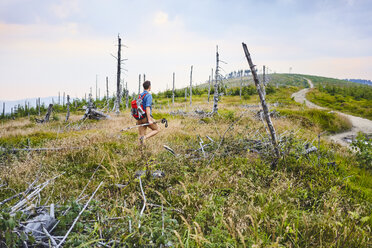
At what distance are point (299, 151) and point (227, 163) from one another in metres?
2.20

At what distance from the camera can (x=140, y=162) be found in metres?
4.92

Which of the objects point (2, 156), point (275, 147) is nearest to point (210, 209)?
point (275, 147)

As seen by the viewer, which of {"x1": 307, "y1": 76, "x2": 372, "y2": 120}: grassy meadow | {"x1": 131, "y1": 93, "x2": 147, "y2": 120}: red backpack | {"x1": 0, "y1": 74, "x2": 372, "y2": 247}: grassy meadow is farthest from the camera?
{"x1": 307, "y1": 76, "x2": 372, "y2": 120}: grassy meadow

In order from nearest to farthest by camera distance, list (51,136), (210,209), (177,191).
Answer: (210,209) → (177,191) → (51,136)

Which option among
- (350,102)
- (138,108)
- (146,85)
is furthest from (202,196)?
(350,102)

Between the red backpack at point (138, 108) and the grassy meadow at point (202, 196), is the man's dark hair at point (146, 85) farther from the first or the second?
the grassy meadow at point (202, 196)

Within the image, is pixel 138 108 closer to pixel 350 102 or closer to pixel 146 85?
pixel 146 85

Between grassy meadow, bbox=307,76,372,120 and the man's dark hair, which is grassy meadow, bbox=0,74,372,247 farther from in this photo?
grassy meadow, bbox=307,76,372,120

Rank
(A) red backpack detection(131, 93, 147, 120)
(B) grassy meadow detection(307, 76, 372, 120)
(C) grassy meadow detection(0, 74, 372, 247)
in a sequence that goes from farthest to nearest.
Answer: (B) grassy meadow detection(307, 76, 372, 120), (A) red backpack detection(131, 93, 147, 120), (C) grassy meadow detection(0, 74, 372, 247)

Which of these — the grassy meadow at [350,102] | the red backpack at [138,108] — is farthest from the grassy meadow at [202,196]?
the grassy meadow at [350,102]

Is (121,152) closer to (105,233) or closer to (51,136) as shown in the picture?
(105,233)

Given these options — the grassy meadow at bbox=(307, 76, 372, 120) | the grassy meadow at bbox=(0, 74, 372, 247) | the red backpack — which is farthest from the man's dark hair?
the grassy meadow at bbox=(307, 76, 372, 120)

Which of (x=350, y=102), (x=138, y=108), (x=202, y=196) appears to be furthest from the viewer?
(x=350, y=102)

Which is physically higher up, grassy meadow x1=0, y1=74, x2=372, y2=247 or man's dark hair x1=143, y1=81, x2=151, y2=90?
man's dark hair x1=143, y1=81, x2=151, y2=90
